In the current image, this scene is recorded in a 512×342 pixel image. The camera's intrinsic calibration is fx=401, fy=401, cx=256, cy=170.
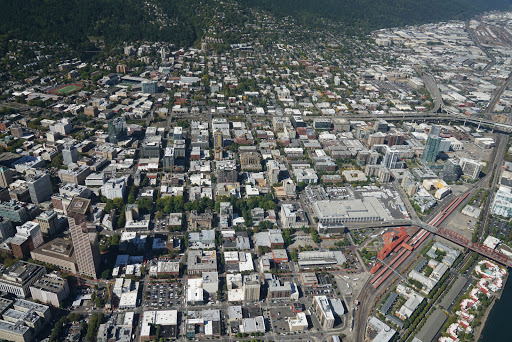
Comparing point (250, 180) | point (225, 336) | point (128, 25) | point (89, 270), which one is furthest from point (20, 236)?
point (128, 25)

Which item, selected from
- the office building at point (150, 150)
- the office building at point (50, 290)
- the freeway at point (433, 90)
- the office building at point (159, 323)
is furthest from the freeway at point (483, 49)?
the office building at point (50, 290)

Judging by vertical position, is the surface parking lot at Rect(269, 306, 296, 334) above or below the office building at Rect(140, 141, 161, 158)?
below

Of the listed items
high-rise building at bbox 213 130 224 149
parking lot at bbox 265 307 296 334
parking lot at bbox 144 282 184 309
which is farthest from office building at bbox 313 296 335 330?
high-rise building at bbox 213 130 224 149

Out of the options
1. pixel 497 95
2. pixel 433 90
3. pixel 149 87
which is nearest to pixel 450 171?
pixel 433 90

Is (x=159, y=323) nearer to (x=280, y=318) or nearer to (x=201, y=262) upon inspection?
(x=201, y=262)

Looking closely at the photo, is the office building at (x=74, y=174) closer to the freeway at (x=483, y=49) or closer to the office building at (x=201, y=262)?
the office building at (x=201, y=262)

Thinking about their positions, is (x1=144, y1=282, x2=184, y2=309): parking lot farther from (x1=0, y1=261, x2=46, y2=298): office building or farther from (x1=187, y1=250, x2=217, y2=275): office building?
(x1=0, y1=261, x2=46, y2=298): office building
